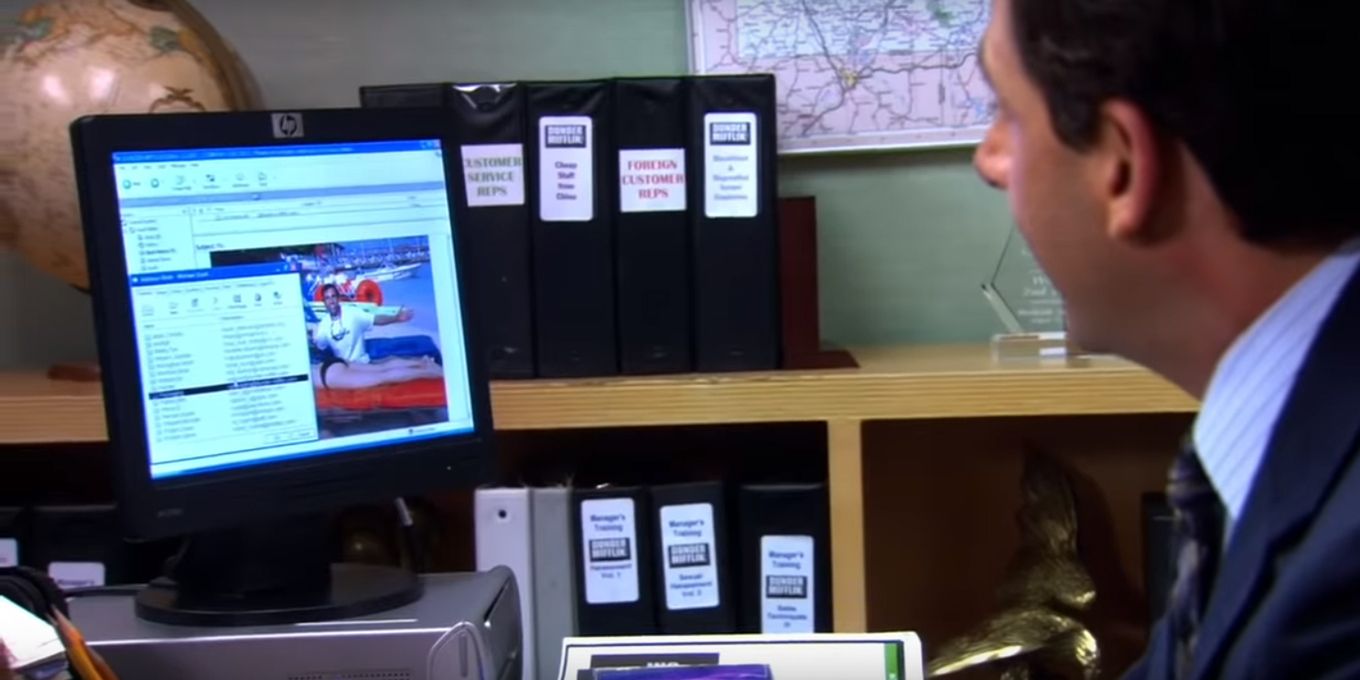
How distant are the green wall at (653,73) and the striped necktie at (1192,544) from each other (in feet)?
3.21

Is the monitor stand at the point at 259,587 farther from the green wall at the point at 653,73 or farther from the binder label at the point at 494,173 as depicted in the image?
the green wall at the point at 653,73

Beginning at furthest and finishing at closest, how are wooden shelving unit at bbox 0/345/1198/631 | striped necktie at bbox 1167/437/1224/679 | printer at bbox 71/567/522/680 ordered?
1. wooden shelving unit at bbox 0/345/1198/631
2. printer at bbox 71/567/522/680
3. striped necktie at bbox 1167/437/1224/679

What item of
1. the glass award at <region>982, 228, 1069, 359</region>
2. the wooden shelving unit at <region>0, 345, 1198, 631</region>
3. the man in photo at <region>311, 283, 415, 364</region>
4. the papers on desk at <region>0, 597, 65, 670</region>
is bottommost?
the papers on desk at <region>0, 597, 65, 670</region>

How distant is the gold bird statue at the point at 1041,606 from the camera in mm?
1453

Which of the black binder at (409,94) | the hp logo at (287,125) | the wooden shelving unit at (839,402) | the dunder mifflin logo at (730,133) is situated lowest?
the wooden shelving unit at (839,402)

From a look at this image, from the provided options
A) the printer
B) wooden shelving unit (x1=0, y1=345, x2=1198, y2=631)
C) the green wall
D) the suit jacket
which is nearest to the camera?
the suit jacket

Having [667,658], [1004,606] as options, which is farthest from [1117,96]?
[1004,606]

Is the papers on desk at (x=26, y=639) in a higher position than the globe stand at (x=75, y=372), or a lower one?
lower

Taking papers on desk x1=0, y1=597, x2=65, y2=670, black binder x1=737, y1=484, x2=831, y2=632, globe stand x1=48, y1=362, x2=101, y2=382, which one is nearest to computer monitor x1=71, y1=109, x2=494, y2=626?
papers on desk x1=0, y1=597, x2=65, y2=670

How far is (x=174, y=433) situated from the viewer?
1042 millimetres

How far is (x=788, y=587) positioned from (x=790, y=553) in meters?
0.04

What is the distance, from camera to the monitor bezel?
1.02 meters

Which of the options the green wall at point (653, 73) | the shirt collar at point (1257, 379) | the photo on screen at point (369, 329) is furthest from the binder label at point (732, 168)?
the shirt collar at point (1257, 379)

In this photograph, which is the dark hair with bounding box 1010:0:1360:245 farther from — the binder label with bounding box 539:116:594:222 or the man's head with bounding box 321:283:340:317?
the binder label with bounding box 539:116:594:222
